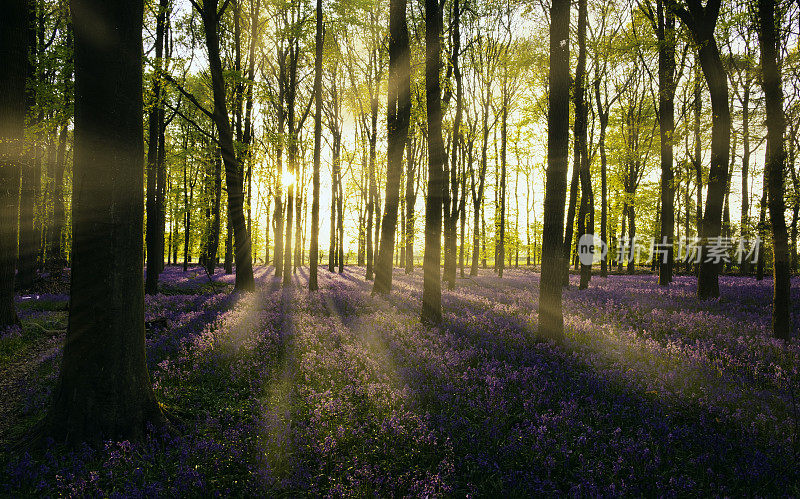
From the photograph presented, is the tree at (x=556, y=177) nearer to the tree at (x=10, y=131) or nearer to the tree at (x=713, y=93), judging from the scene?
the tree at (x=713, y=93)

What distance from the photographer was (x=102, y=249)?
367 cm

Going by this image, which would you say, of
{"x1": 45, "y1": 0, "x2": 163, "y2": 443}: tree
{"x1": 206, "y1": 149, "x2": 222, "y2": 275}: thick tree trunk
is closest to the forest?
{"x1": 45, "y1": 0, "x2": 163, "y2": 443}: tree

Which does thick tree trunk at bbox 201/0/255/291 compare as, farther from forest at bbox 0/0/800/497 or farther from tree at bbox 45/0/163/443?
tree at bbox 45/0/163/443

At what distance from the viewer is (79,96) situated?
3727mm

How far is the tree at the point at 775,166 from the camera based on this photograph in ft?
24.6

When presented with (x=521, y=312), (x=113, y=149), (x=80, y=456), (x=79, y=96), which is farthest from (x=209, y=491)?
(x=521, y=312)

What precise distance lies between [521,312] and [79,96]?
10.3 metres

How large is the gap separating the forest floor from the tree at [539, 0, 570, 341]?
0.76m

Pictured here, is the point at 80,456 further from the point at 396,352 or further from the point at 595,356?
the point at 595,356

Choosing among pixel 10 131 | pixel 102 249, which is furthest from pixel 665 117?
pixel 10 131

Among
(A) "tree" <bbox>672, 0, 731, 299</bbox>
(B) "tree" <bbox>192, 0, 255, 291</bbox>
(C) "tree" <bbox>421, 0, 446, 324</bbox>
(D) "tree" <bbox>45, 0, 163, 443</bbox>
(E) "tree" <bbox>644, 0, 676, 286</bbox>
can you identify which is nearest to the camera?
(D) "tree" <bbox>45, 0, 163, 443</bbox>

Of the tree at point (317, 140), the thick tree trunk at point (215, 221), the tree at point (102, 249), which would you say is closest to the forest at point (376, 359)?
the tree at point (102, 249)

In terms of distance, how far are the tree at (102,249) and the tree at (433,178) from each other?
20.3 ft

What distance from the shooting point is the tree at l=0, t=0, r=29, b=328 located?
7.18 m
